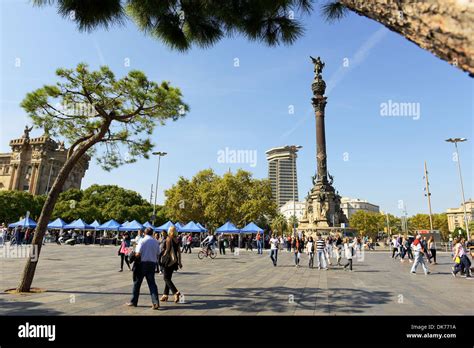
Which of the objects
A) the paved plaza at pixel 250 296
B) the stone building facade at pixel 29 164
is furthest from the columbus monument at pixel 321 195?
the stone building facade at pixel 29 164

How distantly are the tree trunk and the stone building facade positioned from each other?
92146 millimetres

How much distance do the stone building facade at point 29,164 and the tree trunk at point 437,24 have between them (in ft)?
302

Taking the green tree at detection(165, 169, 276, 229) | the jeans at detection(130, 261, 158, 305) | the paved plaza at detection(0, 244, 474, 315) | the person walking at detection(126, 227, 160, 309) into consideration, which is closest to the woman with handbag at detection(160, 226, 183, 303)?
the paved plaza at detection(0, 244, 474, 315)

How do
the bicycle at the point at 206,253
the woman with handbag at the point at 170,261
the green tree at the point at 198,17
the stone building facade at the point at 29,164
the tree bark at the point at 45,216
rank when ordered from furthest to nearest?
the stone building facade at the point at 29,164
the bicycle at the point at 206,253
the tree bark at the point at 45,216
the woman with handbag at the point at 170,261
the green tree at the point at 198,17

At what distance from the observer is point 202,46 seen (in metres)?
6.35

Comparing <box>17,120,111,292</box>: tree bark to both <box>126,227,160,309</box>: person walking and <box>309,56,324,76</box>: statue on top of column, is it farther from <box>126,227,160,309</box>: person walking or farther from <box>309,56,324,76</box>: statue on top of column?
<box>309,56,324,76</box>: statue on top of column

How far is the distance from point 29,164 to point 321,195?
8487 centimetres

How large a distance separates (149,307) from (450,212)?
168 m

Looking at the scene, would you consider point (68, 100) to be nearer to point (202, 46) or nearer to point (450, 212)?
point (202, 46)

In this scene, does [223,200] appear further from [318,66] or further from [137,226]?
[318,66]

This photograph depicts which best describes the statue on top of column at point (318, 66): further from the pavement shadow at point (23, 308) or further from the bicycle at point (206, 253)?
the pavement shadow at point (23, 308)

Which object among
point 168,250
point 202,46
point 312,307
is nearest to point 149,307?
point 168,250

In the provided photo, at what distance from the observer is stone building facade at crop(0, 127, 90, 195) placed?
84.1 m

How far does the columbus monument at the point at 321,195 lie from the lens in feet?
129
